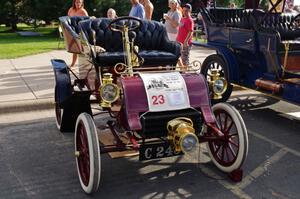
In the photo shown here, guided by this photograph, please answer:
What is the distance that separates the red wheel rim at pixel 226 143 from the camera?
4.07 m

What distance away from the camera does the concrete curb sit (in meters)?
6.37

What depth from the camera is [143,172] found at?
423 cm

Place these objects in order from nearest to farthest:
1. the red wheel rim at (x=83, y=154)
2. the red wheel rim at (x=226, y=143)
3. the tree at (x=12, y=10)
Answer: the red wheel rim at (x=83, y=154) < the red wheel rim at (x=226, y=143) < the tree at (x=12, y=10)

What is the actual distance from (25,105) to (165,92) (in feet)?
11.0

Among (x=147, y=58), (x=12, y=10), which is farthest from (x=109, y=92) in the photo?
(x=12, y=10)

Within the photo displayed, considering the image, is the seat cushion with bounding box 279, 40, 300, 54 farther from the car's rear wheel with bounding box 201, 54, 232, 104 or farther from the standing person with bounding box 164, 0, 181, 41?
the standing person with bounding box 164, 0, 181, 41

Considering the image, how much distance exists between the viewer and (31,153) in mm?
4734

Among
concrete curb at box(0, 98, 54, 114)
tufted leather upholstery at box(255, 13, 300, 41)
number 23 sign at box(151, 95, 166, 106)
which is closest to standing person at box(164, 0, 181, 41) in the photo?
tufted leather upholstery at box(255, 13, 300, 41)

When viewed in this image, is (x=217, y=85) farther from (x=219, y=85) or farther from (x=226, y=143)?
(x=226, y=143)

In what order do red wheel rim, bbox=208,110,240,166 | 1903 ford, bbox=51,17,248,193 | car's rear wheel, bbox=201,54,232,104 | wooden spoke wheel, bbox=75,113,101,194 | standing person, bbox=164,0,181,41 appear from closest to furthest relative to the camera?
wooden spoke wheel, bbox=75,113,101,194, 1903 ford, bbox=51,17,248,193, red wheel rim, bbox=208,110,240,166, car's rear wheel, bbox=201,54,232,104, standing person, bbox=164,0,181,41

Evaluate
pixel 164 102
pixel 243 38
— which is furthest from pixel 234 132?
pixel 243 38

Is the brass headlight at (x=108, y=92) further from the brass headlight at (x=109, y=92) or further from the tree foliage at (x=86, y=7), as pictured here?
the tree foliage at (x=86, y=7)

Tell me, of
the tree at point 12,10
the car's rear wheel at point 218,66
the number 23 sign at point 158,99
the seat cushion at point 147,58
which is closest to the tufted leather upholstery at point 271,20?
the car's rear wheel at point 218,66

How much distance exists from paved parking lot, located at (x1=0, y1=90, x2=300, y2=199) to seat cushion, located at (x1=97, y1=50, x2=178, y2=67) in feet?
3.54
